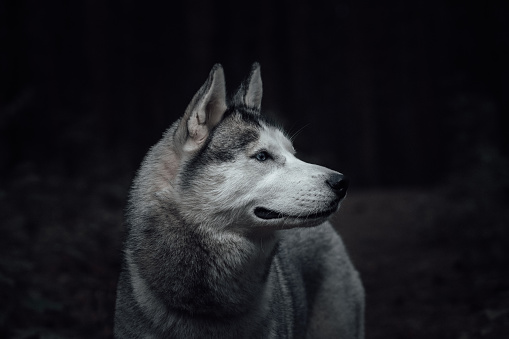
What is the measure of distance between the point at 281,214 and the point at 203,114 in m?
0.83

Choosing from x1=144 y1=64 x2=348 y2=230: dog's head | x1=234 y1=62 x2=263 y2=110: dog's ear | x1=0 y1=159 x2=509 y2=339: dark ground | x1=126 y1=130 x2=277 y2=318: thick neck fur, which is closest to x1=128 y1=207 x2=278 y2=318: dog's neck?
x1=126 y1=130 x2=277 y2=318: thick neck fur

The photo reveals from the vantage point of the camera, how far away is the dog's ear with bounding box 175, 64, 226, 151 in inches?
129

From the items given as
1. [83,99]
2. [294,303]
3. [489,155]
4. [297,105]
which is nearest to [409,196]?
[489,155]

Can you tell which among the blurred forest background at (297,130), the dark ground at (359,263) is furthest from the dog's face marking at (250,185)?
the dark ground at (359,263)

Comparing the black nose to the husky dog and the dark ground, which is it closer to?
the husky dog

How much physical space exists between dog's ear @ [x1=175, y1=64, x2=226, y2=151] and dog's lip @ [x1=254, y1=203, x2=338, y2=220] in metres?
0.60

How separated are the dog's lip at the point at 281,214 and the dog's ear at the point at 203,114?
1.97 feet

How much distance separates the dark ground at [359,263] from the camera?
4.83m

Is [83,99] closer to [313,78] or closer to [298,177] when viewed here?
[298,177]

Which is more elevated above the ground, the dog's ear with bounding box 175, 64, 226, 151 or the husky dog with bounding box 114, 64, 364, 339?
the dog's ear with bounding box 175, 64, 226, 151

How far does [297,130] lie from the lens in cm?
1257

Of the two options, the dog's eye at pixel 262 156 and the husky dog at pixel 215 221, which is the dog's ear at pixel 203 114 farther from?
the dog's eye at pixel 262 156

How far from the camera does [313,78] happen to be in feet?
88.6

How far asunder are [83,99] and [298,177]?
1171 centimetres
